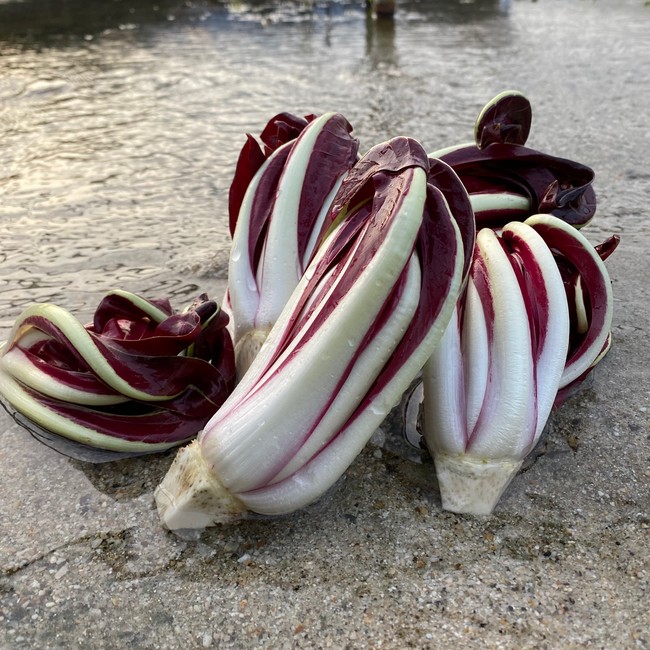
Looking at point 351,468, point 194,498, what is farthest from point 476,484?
point 194,498

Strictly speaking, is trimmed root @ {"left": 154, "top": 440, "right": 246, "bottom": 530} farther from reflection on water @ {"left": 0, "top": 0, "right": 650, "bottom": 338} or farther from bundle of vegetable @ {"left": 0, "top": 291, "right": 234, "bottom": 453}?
reflection on water @ {"left": 0, "top": 0, "right": 650, "bottom": 338}

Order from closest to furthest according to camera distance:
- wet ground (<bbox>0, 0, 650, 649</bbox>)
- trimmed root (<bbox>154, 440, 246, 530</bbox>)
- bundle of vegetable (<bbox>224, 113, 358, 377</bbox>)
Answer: wet ground (<bbox>0, 0, 650, 649</bbox>), trimmed root (<bbox>154, 440, 246, 530</bbox>), bundle of vegetable (<bbox>224, 113, 358, 377</bbox>)

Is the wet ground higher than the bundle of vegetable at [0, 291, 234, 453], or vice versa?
the bundle of vegetable at [0, 291, 234, 453]

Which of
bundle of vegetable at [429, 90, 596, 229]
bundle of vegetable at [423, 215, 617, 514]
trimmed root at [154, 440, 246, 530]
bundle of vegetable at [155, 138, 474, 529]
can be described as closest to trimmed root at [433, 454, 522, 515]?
bundle of vegetable at [423, 215, 617, 514]

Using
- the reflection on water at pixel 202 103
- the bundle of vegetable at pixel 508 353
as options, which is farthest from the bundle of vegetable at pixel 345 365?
the reflection on water at pixel 202 103

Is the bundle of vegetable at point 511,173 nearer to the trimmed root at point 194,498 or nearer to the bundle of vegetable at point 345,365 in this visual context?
the bundle of vegetable at point 345,365

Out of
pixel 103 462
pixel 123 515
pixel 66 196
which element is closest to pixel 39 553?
pixel 123 515

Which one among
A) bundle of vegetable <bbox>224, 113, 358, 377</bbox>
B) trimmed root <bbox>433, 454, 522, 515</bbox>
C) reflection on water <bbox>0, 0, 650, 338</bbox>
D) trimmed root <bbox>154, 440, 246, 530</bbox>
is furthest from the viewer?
reflection on water <bbox>0, 0, 650, 338</bbox>
